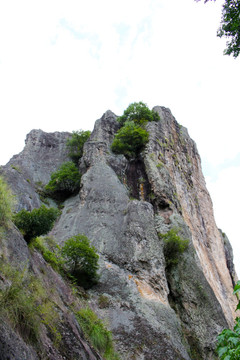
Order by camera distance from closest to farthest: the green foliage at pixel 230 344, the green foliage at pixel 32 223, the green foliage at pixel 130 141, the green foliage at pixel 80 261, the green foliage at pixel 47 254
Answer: the green foliage at pixel 230 344 < the green foliage at pixel 32 223 < the green foliage at pixel 47 254 < the green foliage at pixel 80 261 < the green foliage at pixel 130 141

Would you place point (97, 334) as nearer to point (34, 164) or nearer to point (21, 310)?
point (21, 310)

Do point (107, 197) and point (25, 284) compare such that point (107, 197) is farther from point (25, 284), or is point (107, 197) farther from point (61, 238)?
point (25, 284)

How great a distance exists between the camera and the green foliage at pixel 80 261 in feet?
42.2

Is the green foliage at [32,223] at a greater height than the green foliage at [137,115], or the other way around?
the green foliage at [137,115]

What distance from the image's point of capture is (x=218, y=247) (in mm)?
30406

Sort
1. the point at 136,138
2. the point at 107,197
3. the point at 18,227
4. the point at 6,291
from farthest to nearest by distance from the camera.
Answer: the point at 136,138
the point at 107,197
the point at 18,227
the point at 6,291

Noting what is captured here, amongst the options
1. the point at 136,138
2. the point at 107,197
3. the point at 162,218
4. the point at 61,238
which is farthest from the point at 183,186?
the point at 61,238

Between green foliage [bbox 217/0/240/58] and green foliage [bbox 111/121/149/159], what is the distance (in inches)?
508

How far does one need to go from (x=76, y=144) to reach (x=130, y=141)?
6.58 metres

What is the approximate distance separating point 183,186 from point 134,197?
25.2 feet

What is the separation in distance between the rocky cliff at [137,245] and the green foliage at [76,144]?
0.87 metres

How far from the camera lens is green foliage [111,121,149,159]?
24922 millimetres

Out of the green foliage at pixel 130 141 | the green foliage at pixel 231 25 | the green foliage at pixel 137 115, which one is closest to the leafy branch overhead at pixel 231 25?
the green foliage at pixel 231 25

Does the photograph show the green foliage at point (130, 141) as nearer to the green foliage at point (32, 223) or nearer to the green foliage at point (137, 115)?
the green foliage at point (137, 115)
